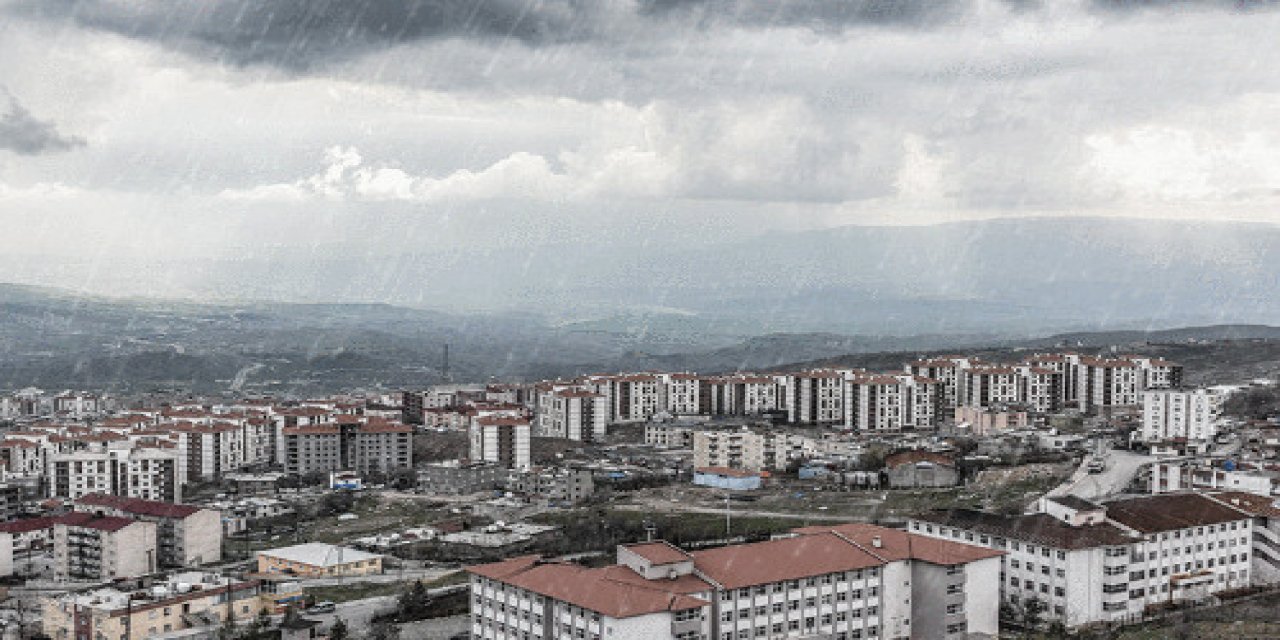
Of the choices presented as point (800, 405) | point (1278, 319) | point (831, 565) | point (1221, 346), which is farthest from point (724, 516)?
point (1278, 319)

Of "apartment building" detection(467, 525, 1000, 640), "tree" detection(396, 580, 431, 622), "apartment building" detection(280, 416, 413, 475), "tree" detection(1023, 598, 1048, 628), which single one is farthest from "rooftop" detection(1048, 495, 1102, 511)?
"apartment building" detection(280, 416, 413, 475)

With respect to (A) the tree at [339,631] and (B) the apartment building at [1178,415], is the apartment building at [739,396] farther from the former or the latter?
(A) the tree at [339,631]

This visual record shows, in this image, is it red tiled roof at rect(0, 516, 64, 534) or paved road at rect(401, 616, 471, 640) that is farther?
red tiled roof at rect(0, 516, 64, 534)

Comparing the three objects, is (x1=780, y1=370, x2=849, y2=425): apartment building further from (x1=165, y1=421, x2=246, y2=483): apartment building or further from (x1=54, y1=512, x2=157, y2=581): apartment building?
(x1=54, y1=512, x2=157, y2=581): apartment building

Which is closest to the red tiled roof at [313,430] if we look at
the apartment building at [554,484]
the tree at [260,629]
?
the apartment building at [554,484]

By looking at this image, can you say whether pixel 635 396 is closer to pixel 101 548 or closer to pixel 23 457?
pixel 23 457
